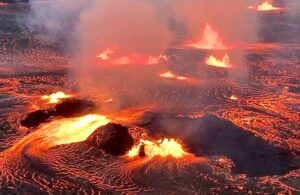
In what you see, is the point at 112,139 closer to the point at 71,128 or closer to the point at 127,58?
the point at 71,128

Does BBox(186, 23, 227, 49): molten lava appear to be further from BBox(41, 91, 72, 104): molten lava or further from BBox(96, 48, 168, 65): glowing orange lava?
BBox(41, 91, 72, 104): molten lava

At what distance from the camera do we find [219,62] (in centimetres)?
2572

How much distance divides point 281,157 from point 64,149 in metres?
7.55

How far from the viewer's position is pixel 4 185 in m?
11.6

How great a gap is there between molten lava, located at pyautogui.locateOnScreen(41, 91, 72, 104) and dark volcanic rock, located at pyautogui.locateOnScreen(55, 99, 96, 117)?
544 mm

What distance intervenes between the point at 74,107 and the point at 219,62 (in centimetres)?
1161

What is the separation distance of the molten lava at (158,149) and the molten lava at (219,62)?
39.1 feet

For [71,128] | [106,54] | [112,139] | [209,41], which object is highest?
[209,41]

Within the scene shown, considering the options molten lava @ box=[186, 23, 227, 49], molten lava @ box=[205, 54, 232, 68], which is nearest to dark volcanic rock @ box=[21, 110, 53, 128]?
molten lava @ box=[205, 54, 232, 68]

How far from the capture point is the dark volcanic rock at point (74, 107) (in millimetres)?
17156

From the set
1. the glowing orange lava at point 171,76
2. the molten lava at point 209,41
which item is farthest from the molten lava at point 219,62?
the molten lava at point 209,41

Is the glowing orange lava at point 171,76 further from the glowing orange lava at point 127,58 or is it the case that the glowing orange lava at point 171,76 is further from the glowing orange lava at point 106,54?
the glowing orange lava at point 106,54

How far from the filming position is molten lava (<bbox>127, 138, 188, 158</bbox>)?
44.6 ft

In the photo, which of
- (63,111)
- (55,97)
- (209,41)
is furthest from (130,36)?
(63,111)
